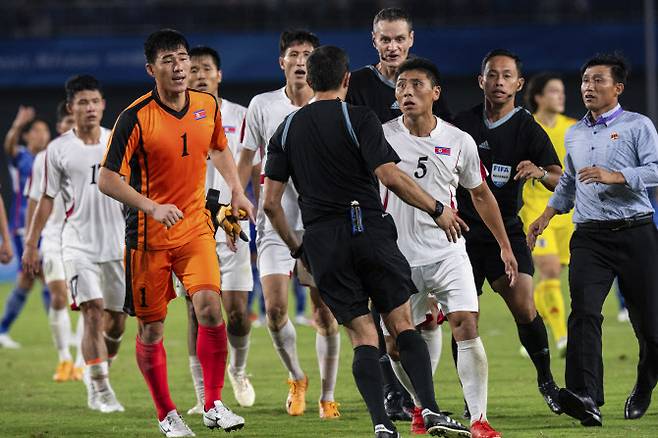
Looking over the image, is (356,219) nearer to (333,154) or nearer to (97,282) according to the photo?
(333,154)

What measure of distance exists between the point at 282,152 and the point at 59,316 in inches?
240

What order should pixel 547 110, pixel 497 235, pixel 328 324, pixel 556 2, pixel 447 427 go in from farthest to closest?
pixel 556 2
pixel 547 110
pixel 328 324
pixel 497 235
pixel 447 427

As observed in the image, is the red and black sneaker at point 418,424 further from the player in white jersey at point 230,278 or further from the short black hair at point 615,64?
the short black hair at point 615,64

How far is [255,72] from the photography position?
3027cm

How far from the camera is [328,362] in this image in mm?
8898

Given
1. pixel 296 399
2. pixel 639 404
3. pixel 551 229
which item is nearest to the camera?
pixel 639 404

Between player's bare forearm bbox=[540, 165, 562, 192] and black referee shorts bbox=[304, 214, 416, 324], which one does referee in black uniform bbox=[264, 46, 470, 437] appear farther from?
player's bare forearm bbox=[540, 165, 562, 192]

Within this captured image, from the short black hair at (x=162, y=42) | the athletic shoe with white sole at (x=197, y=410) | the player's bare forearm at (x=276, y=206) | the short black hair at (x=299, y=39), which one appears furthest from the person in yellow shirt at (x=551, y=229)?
the player's bare forearm at (x=276, y=206)

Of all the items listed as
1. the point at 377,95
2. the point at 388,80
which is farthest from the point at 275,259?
the point at 388,80

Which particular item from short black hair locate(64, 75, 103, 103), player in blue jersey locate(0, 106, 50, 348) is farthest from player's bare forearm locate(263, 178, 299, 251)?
player in blue jersey locate(0, 106, 50, 348)

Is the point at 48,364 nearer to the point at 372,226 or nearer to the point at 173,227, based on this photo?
the point at 173,227

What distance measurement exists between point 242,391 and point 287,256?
1257 millimetres

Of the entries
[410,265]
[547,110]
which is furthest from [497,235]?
[547,110]

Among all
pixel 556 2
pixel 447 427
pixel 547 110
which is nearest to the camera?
pixel 447 427
